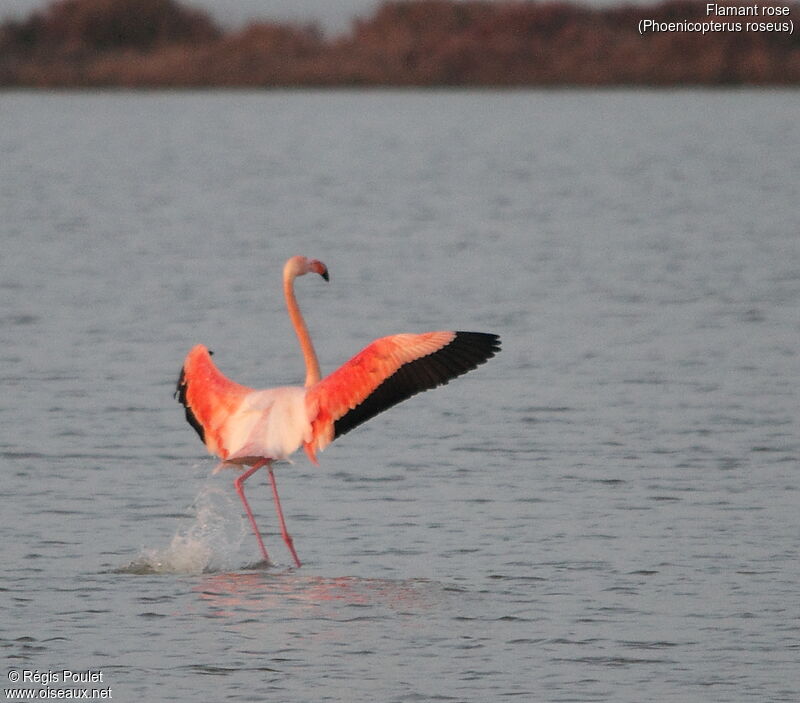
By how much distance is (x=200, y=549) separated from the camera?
346 inches

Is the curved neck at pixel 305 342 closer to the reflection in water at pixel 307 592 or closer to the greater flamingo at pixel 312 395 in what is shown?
the greater flamingo at pixel 312 395

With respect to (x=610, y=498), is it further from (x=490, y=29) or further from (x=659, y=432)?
(x=490, y=29)

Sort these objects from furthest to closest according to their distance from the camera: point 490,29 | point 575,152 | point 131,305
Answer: point 490,29
point 575,152
point 131,305

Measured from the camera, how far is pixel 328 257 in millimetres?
21453

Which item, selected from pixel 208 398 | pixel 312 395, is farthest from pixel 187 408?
pixel 312 395

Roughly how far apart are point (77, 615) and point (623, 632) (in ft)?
7.38

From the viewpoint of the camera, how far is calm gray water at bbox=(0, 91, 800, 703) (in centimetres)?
730

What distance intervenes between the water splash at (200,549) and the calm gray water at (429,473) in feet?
0.08

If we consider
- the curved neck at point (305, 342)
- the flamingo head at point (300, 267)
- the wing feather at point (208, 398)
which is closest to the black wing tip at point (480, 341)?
the curved neck at point (305, 342)

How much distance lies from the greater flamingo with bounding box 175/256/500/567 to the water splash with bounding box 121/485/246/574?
0.20m

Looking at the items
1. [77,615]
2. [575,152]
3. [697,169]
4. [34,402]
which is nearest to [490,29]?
[575,152]

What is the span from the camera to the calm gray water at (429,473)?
730 centimetres

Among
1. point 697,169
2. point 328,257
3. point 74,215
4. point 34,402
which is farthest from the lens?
point 697,169

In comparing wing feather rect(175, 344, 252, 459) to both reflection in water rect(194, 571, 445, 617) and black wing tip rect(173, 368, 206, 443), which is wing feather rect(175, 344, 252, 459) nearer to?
black wing tip rect(173, 368, 206, 443)
